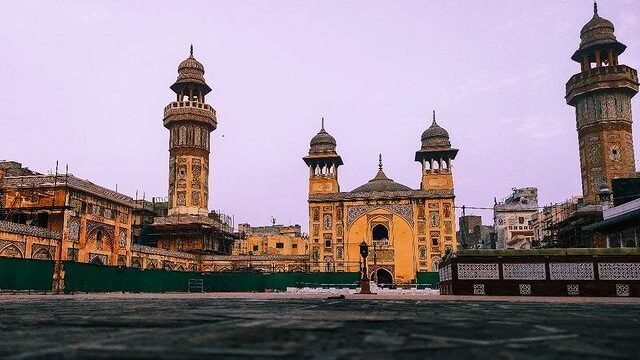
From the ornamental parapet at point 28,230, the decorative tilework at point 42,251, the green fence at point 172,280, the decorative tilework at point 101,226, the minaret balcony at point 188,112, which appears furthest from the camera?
the minaret balcony at point 188,112

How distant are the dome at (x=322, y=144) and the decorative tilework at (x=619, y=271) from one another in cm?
3263

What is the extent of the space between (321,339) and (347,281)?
33855 millimetres

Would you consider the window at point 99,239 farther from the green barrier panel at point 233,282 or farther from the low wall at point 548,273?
the low wall at point 548,273

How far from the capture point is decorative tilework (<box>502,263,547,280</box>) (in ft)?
72.4

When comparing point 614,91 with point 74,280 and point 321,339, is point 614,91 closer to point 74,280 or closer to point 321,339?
point 74,280

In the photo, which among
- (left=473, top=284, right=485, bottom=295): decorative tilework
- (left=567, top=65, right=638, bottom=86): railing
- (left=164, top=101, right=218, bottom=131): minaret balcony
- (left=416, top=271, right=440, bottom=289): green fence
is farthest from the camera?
(left=164, top=101, right=218, bottom=131): minaret balcony

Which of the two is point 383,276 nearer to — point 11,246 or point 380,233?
point 380,233

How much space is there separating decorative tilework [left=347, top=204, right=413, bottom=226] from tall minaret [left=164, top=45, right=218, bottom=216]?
44.9 feet

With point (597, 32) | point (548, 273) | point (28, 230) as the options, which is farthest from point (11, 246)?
point (597, 32)

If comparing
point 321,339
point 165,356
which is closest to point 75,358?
point 165,356

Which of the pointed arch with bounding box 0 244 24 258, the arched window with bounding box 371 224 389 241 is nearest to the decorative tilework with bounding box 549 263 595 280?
the arched window with bounding box 371 224 389 241

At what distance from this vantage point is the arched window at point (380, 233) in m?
48.6

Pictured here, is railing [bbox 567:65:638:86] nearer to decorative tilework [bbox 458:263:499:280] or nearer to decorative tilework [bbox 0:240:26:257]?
decorative tilework [bbox 458:263:499:280]

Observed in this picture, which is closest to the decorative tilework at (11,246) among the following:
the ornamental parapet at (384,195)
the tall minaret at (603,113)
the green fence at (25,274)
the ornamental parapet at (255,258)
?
the green fence at (25,274)
